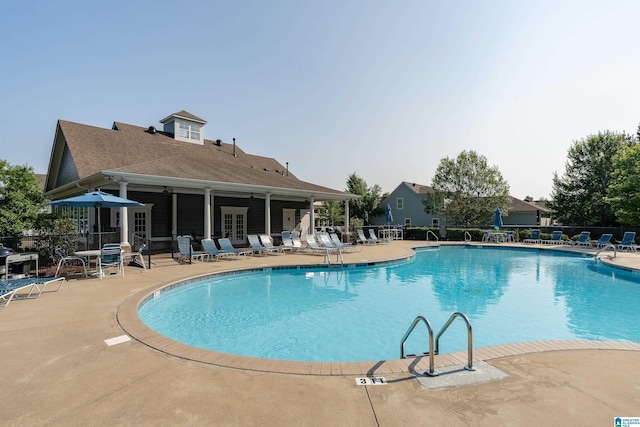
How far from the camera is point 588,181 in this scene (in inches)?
1156

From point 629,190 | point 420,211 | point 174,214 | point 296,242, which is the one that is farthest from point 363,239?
point 420,211

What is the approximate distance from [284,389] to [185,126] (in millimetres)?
20753

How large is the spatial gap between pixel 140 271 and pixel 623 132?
39.0 meters

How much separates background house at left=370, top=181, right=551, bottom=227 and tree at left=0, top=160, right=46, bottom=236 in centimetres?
3299

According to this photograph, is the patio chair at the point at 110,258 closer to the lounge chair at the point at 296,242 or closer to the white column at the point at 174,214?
the white column at the point at 174,214

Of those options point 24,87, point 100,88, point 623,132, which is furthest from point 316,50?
point 623,132

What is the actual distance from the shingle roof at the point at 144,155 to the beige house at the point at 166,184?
36 millimetres

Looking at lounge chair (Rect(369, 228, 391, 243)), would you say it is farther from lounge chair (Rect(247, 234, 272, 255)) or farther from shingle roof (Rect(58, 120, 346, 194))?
lounge chair (Rect(247, 234, 272, 255))

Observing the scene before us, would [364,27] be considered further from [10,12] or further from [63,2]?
[10,12]

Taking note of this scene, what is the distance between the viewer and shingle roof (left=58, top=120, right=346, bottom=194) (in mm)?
13789

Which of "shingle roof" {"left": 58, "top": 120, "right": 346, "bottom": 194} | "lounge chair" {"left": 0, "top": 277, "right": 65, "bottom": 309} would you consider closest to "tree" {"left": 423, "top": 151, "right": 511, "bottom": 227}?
"shingle roof" {"left": 58, "top": 120, "right": 346, "bottom": 194}

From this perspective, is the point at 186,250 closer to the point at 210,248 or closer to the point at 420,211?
the point at 210,248

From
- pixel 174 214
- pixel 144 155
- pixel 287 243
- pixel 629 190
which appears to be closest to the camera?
pixel 174 214

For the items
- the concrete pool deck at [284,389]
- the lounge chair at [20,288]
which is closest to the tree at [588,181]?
the concrete pool deck at [284,389]
